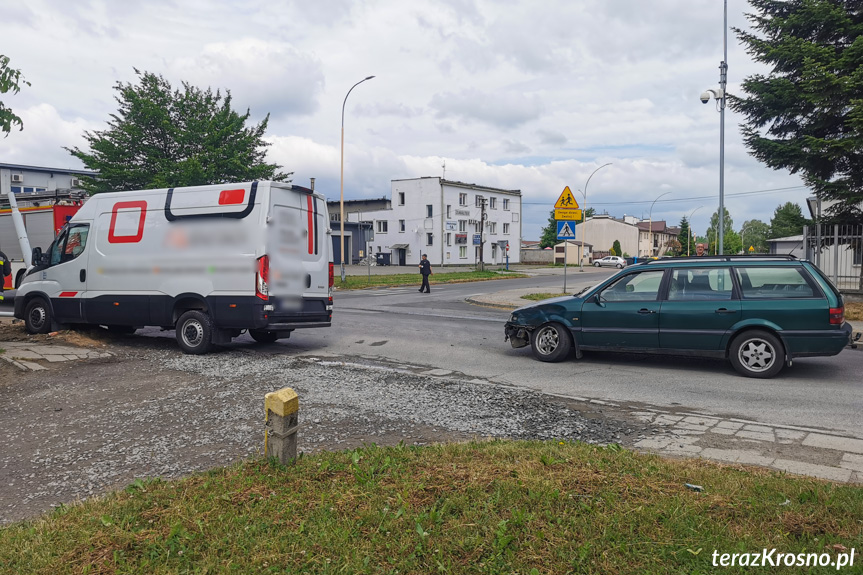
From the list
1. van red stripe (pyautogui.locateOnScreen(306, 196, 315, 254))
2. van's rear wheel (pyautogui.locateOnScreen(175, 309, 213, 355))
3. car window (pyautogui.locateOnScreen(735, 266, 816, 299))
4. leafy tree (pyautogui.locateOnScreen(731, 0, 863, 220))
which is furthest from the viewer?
leafy tree (pyautogui.locateOnScreen(731, 0, 863, 220))

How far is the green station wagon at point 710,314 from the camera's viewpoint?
27.8 ft

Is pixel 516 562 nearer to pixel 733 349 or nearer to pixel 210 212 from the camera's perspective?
pixel 733 349

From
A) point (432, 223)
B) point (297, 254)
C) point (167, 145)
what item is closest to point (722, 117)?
point (297, 254)

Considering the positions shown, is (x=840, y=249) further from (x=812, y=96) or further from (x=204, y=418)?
(x=204, y=418)

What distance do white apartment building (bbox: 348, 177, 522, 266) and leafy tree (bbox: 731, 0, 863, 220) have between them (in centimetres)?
4944

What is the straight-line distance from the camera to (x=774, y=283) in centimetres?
877

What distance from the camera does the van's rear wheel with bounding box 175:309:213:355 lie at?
10.4m

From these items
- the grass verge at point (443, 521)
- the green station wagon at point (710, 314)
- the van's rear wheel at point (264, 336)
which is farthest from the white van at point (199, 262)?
the grass verge at point (443, 521)

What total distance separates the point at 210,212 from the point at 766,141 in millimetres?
15148

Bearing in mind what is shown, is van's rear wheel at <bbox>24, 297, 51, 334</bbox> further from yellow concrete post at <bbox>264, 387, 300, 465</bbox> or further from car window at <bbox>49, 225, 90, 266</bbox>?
yellow concrete post at <bbox>264, 387, 300, 465</bbox>

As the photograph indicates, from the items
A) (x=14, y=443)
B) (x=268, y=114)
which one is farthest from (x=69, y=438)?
(x=268, y=114)

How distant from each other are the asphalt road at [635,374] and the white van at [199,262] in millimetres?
1419

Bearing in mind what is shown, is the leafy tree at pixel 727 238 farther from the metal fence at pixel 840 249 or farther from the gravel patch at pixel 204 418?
the gravel patch at pixel 204 418

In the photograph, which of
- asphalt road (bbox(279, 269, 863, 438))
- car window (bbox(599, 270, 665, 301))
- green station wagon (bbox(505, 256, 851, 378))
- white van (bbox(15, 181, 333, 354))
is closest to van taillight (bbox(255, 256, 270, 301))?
white van (bbox(15, 181, 333, 354))
